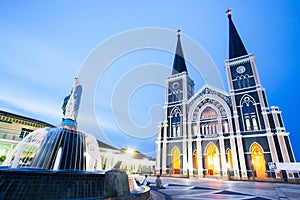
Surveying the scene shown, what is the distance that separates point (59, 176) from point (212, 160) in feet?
85.7

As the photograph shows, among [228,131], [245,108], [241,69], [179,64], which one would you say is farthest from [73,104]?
[179,64]

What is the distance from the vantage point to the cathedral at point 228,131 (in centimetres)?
2038

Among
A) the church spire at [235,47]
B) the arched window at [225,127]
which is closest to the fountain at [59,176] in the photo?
the arched window at [225,127]

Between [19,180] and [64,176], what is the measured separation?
718 mm

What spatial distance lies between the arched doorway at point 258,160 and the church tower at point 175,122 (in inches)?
362

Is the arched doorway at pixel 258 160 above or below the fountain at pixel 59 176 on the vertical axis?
above

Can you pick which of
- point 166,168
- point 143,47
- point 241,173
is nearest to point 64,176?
point 143,47

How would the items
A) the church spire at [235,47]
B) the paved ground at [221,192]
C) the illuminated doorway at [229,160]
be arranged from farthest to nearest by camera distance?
1. the church spire at [235,47]
2. the illuminated doorway at [229,160]
3. the paved ground at [221,192]

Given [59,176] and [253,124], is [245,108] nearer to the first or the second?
[253,124]

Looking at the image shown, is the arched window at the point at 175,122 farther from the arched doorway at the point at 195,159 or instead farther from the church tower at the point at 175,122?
the arched doorway at the point at 195,159

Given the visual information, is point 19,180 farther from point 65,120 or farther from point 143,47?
point 143,47

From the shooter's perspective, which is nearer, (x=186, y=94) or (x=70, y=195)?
(x=70, y=195)

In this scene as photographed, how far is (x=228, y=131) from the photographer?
931 inches

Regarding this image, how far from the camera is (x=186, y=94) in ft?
97.5
